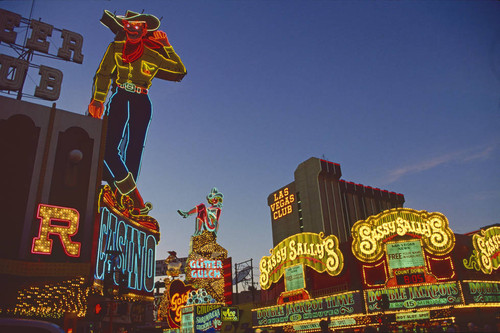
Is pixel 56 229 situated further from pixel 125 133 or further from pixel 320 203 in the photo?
pixel 320 203

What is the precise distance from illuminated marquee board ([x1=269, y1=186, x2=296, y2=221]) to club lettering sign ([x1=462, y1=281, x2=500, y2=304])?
121 feet

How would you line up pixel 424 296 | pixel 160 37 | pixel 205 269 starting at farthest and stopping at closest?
pixel 160 37, pixel 205 269, pixel 424 296

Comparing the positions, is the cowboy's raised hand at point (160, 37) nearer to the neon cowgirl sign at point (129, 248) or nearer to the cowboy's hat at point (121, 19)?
the cowboy's hat at point (121, 19)

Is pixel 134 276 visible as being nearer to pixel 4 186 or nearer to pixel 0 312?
pixel 0 312

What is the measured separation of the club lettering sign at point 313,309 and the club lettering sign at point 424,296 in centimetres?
141

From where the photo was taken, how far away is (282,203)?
6297cm

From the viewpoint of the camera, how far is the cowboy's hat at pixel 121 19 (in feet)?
115

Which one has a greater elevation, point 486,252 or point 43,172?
point 43,172

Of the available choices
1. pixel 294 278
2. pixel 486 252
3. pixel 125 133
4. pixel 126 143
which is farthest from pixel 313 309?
pixel 125 133

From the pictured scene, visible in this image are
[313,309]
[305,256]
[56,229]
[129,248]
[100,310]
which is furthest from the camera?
[305,256]

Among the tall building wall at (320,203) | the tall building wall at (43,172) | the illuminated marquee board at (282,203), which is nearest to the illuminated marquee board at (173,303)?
the tall building wall at (43,172)

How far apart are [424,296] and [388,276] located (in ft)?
8.36

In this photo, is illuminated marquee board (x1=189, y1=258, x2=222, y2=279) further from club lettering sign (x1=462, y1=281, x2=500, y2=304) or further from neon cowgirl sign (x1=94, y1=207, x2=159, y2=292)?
club lettering sign (x1=462, y1=281, x2=500, y2=304)

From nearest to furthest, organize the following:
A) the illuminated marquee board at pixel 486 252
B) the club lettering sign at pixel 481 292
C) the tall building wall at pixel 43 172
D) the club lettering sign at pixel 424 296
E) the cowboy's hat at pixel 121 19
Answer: the tall building wall at pixel 43 172
the club lettering sign at pixel 424 296
the club lettering sign at pixel 481 292
the illuminated marquee board at pixel 486 252
the cowboy's hat at pixel 121 19
